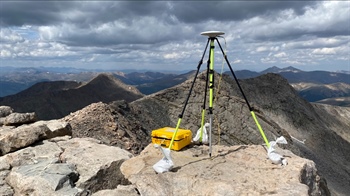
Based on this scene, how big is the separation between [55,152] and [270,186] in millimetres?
7166

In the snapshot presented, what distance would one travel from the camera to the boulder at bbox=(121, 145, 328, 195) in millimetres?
7648

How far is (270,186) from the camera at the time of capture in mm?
7863

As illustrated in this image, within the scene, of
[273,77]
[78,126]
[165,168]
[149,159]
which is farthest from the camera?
[273,77]

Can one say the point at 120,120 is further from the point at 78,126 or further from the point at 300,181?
the point at 300,181

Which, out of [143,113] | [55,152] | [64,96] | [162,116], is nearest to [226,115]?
Result: [162,116]

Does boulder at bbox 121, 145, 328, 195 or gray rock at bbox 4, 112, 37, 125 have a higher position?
gray rock at bbox 4, 112, 37, 125

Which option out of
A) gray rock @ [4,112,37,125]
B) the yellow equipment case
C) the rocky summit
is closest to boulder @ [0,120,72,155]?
the rocky summit

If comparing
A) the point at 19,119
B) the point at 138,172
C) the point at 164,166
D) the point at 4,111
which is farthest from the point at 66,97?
the point at 164,166

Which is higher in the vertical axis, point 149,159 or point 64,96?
point 149,159

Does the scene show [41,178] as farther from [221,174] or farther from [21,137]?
[221,174]

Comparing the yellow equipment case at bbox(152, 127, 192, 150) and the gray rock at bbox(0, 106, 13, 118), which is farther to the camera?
the gray rock at bbox(0, 106, 13, 118)

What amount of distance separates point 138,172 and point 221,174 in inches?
90.8

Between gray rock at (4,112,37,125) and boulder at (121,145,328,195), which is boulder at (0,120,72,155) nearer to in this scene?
gray rock at (4,112,37,125)

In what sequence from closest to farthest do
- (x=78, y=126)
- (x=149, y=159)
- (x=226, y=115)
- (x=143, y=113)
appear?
1. (x=149, y=159)
2. (x=78, y=126)
3. (x=143, y=113)
4. (x=226, y=115)
